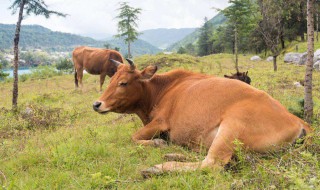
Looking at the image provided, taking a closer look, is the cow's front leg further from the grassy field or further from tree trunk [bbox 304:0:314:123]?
tree trunk [bbox 304:0:314:123]

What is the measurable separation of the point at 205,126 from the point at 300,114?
10.2 feet

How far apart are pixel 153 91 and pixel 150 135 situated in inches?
45.2

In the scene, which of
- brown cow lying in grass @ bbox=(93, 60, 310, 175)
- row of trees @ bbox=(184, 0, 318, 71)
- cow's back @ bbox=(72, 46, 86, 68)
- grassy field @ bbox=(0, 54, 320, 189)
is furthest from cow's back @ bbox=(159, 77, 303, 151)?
cow's back @ bbox=(72, 46, 86, 68)

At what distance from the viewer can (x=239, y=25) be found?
32719mm

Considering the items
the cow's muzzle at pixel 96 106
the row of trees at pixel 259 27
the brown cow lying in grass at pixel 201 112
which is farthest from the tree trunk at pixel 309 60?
the cow's muzzle at pixel 96 106

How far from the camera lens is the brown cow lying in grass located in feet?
14.3

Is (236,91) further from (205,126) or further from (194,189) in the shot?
(194,189)

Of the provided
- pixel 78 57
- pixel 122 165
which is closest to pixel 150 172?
pixel 122 165

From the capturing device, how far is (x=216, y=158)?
4246 millimetres

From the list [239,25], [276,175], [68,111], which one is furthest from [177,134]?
[239,25]

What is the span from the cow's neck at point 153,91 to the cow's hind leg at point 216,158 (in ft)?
7.59

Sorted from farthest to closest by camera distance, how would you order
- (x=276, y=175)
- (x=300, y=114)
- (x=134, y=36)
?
1. (x=134, y=36)
2. (x=300, y=114)
3. (x=276, y=175)

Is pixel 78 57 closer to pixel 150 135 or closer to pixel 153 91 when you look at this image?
pixel 153 91

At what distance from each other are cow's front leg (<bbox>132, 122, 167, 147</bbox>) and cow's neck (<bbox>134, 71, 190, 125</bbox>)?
646mm
